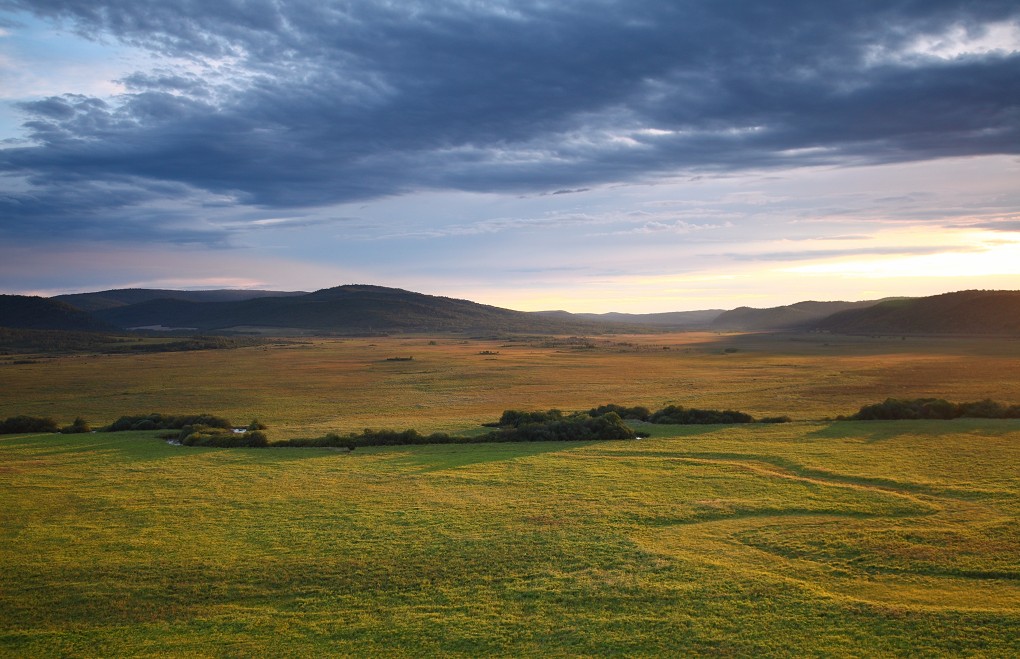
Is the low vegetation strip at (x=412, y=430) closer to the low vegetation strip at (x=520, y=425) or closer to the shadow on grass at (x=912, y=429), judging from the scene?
the low vegetation strip at (x=520, y=425)

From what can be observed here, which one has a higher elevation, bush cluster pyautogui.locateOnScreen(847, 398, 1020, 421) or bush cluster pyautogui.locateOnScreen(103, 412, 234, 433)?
bush cluster pyautogui.locateOnScreen(847, 398, 1020, 421)

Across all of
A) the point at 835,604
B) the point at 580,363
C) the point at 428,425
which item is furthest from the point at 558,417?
the point at 580,363

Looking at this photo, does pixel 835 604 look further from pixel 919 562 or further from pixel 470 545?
pixel 470 545

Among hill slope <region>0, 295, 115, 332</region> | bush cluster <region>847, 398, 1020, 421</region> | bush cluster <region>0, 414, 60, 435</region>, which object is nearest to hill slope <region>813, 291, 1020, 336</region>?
bush cluster <region>847, 398, 1020, 421</region>

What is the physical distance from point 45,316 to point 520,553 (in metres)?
221

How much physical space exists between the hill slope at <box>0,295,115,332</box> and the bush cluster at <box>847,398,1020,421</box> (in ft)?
662

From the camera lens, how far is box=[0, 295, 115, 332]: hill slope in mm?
187125

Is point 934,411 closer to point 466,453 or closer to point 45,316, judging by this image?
point 466,453

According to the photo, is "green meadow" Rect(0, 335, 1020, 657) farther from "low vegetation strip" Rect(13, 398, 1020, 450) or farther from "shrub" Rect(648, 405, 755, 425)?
"shrub" Rect(648, 405, 755, 425)

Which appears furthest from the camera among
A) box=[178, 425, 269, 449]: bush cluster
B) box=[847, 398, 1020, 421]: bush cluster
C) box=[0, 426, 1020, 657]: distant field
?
box=[847, 398, 1020, 421]: bush cluster

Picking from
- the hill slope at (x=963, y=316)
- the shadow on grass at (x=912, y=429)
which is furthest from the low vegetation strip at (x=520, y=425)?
the hill slope at (x=963, y=316)

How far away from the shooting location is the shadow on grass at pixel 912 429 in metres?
29.7

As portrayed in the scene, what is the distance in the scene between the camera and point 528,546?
16156 mm

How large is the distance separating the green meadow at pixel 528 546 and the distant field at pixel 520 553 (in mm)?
67
